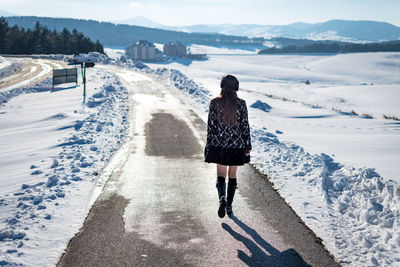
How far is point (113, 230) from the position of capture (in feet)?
15.0

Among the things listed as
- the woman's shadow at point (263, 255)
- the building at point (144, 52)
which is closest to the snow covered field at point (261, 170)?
the woman's shadow at point (263, 255)

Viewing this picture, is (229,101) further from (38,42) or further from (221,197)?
(38,42)

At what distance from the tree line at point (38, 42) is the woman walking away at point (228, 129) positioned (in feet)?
246

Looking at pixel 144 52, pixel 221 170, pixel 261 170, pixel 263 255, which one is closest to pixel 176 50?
pixel 144 52

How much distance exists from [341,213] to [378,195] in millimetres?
924

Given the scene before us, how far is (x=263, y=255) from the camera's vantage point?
400 cm

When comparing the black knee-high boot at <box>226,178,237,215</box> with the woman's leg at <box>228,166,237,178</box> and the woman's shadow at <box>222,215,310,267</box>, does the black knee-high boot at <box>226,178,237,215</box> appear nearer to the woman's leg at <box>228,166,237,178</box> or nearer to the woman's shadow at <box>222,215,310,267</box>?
the woman's leg at <box>228,166,237,178</box>

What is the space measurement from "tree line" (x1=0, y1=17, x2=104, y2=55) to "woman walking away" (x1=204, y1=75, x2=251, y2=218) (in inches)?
2951

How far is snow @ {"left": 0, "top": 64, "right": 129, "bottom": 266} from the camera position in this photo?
13.9 ft

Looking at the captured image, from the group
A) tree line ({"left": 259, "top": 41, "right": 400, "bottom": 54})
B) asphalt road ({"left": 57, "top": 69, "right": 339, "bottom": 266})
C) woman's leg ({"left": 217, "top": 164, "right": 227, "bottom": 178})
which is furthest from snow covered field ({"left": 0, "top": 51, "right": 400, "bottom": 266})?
tree line ({"left": 259, "top": 41, "right": 400, "bottom": 54})

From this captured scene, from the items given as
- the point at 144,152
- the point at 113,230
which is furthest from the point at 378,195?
the point at 144,152

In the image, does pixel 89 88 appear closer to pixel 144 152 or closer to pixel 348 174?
pixel 144 152

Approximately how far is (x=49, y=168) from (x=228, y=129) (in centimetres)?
445

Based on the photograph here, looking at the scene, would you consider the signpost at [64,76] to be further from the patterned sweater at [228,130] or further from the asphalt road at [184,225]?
the patterned sweater at [228,130]
